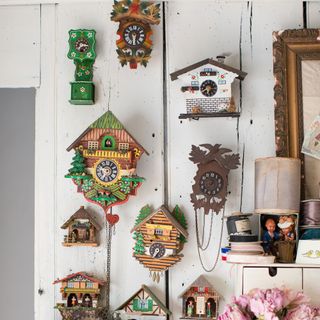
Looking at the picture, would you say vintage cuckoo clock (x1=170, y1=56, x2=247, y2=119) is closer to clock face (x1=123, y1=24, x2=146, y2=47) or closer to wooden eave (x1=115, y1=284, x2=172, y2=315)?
clock face (x1=123, y1=24, x2=146, y2=47)

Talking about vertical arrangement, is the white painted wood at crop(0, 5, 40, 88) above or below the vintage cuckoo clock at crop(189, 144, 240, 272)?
above

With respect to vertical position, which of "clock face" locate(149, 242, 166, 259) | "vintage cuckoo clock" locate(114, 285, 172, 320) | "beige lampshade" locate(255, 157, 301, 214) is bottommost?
"vintage cuckoo clock" locate(114, 285, 172, 320)

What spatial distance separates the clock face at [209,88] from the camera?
2.68m

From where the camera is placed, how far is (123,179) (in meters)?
2.67

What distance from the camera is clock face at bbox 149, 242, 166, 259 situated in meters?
2.67

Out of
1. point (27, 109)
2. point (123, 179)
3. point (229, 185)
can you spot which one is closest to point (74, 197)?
point (123, 179)

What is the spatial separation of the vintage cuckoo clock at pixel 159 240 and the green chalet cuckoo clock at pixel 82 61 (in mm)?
542

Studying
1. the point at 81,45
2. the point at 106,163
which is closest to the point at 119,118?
the point at 106,163

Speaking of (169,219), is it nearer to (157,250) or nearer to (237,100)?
(157,250)

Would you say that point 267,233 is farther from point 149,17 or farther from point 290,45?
point 149,17

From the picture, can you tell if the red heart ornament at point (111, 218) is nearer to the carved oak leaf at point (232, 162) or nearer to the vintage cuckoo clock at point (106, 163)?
the vintage cuckoo clock at point (106, 163)

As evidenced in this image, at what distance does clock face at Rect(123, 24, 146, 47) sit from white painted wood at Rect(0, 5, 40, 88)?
389 millimetres

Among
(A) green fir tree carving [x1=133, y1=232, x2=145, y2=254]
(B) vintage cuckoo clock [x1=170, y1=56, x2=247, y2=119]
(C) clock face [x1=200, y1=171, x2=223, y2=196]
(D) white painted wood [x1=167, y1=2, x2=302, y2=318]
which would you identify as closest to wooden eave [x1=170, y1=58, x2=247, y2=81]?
(B) vintage cuckoo clock [x1=170, y1=56, x2=247, y2=119]

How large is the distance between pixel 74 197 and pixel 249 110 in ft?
2.61
